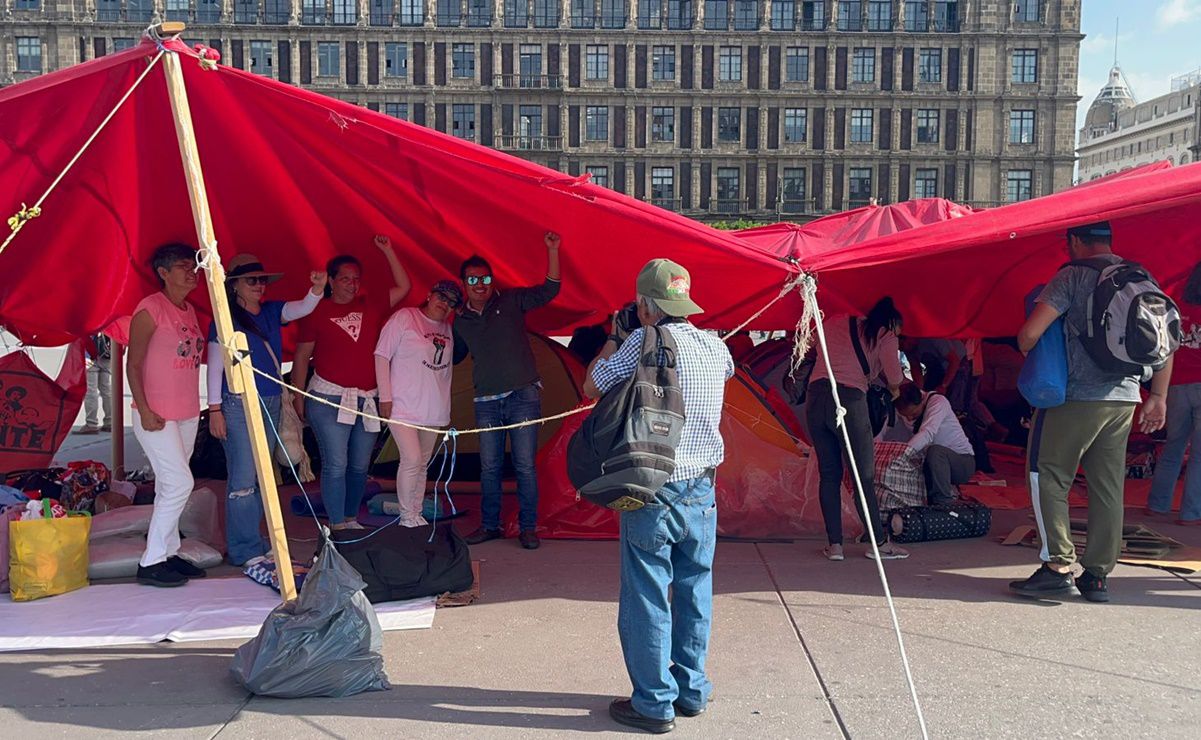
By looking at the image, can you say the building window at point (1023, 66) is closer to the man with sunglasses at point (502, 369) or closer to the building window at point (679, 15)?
the building window at point (679, 15)

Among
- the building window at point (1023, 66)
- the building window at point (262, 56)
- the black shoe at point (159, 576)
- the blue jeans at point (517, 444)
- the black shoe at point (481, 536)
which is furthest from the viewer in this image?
the building window at point (1023, 66)

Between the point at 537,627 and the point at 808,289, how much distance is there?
2.05 meters

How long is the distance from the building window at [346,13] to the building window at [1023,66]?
120 ft

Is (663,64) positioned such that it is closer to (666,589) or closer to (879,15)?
(879,15)

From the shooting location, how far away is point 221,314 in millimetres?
3754

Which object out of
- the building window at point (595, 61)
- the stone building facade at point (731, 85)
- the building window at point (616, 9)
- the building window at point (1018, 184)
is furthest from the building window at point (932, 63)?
the building window at point (595, 61)

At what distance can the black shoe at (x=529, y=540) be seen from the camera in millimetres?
5875

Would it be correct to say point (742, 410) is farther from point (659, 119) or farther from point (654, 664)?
point (659, 119)

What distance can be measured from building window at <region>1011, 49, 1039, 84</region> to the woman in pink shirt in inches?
2278

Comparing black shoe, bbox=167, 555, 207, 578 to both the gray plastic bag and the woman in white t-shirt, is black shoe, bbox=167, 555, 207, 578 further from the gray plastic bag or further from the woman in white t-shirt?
the gray plastic bag

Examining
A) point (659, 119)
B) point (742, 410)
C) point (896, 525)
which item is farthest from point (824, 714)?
point (659, 119)

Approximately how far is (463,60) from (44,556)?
172ft

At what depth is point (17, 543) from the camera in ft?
15.4

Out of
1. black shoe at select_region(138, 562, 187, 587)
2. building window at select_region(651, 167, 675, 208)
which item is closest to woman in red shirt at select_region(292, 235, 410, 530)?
black shoe at select_region(138, 562, 187, 587)
